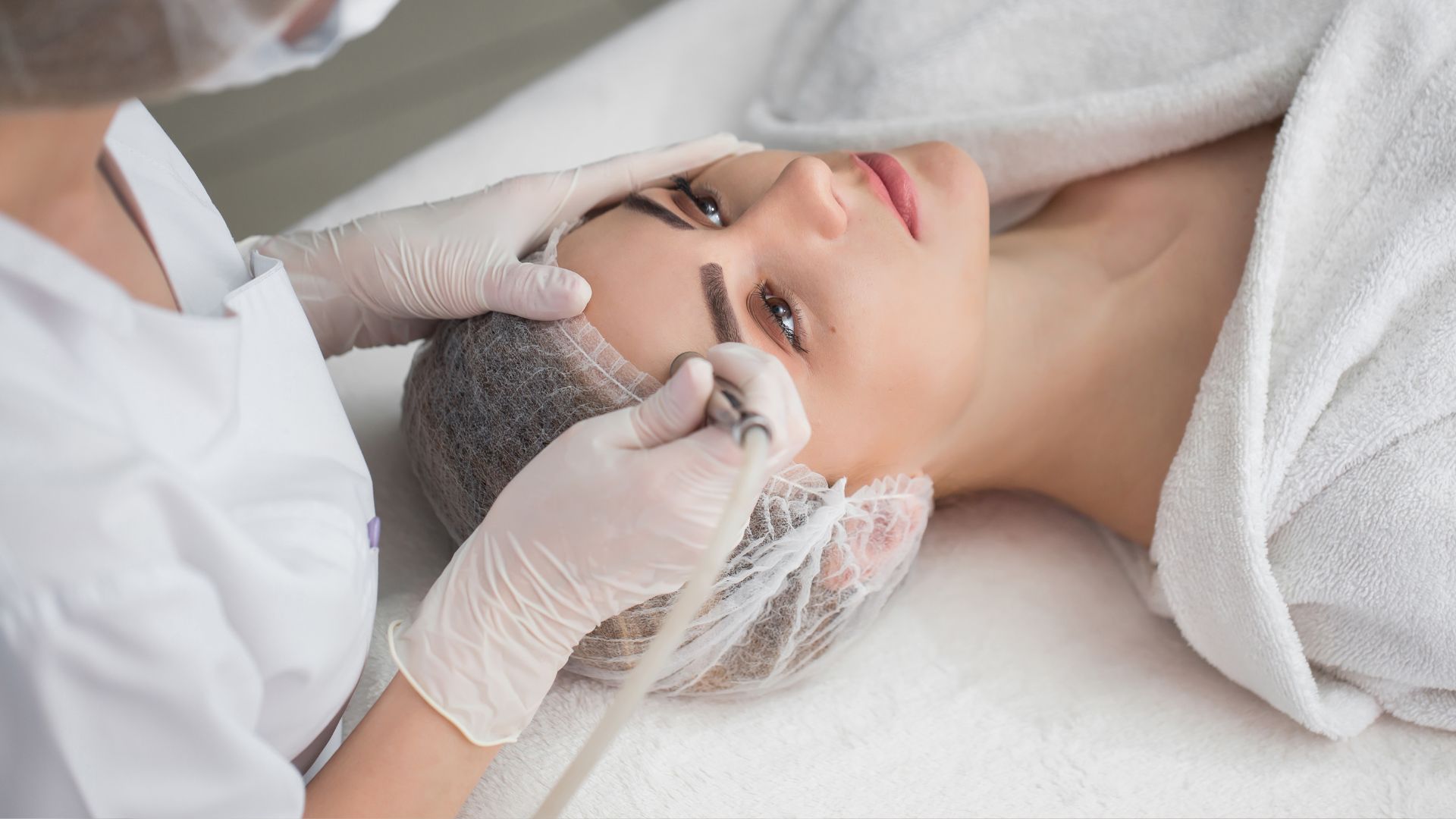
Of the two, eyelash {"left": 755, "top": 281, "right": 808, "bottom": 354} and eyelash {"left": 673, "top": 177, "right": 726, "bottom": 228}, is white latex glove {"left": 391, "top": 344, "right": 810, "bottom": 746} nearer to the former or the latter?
eyelash {"left": 755, "top": 281, "right": 808, "bottom": 354}

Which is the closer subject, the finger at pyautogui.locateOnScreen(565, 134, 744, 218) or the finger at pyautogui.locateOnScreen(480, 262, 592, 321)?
the finger at pyautogui.locateOnScreen(480, 262, 592, 321)

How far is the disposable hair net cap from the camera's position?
38.1 inches

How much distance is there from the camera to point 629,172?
1.15 m

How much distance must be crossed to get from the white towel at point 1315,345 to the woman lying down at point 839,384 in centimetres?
1

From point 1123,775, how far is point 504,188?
93 cm

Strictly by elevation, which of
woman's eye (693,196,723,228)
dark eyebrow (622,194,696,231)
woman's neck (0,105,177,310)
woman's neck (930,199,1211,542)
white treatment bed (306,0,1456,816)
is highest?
woman's neck (0,105,177,310)

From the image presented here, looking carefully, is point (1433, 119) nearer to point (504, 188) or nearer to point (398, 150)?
point (504, 188)

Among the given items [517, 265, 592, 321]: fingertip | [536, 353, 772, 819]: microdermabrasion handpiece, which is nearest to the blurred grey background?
[517, 265, 592, 321]: fingertip

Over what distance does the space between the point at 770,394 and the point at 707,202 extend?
383 millimetres

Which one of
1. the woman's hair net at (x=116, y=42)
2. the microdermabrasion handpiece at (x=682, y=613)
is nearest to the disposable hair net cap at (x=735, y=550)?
the microdermabrasion handpiece at (x=682, y=613)

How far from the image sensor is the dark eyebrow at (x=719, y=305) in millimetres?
965

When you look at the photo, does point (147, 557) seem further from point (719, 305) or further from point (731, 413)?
point (719, 305)

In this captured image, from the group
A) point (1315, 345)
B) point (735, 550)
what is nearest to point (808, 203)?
point (735, 550)

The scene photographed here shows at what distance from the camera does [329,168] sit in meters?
1.97
